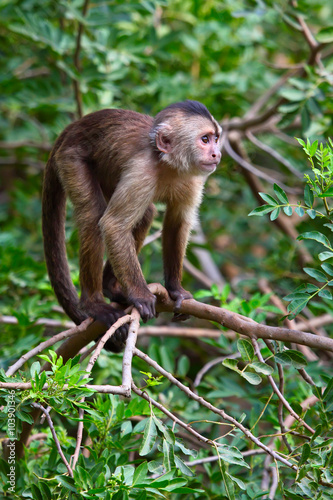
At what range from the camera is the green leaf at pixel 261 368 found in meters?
2.75

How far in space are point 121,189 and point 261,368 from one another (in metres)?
1.51

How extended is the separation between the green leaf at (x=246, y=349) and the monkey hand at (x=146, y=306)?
65 cm

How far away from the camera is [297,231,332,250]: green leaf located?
8.76ft

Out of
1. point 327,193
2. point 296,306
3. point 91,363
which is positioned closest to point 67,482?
point 91,363

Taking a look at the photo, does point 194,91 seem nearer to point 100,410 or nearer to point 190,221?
point 190,221

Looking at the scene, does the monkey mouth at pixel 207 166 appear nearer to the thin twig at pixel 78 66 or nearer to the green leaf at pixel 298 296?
the green leaf at pixel 298 296

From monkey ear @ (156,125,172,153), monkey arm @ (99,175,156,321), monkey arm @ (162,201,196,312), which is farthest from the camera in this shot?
monkey arm @ (162,201,196,312)

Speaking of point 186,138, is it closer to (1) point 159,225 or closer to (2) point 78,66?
(1) point 159,225

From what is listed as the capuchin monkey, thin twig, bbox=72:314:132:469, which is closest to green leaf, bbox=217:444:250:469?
thin twig, bbox=72:314:132:469

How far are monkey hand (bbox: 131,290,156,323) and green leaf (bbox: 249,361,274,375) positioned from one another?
73cm

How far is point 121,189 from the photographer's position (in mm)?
3658

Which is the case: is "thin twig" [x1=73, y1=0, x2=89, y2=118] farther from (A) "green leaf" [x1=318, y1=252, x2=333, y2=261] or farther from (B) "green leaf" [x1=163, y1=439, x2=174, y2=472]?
(B) "green leaf" [x1=163, y1=439, x2=174, y2=472]

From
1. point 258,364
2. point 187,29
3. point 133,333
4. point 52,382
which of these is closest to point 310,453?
point 258,364

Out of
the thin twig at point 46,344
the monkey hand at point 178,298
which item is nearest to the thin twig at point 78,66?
the monkey hand at point 178,298
